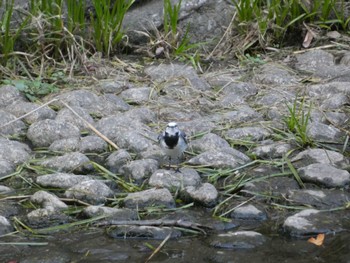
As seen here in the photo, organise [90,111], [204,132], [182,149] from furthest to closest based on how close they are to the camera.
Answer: [90,111] < [204,132] < [182,149]

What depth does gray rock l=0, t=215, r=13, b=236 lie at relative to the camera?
4781 mm

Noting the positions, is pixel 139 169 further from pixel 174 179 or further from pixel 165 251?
pixel 165 251

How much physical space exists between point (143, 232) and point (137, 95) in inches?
105

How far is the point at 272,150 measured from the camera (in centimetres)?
612

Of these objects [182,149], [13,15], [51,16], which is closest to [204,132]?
[182,149]

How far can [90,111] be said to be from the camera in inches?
271

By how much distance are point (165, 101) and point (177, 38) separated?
4.65 ft

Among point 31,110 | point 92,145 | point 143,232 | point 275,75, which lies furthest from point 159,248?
point 275,75

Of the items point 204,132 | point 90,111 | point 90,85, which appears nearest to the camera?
point 204,132

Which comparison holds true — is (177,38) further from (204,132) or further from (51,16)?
(204,132)

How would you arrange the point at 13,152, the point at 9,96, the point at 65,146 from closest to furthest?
the point at 13,152
the point at 65,146
the point at 9,96

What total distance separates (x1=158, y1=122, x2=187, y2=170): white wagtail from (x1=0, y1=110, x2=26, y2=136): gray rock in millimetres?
1339

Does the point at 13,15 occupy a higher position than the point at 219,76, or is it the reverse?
the point at 13,15

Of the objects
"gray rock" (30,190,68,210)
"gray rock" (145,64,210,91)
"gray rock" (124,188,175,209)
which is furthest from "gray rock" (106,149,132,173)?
"gray rock" (145,64,210,91)
